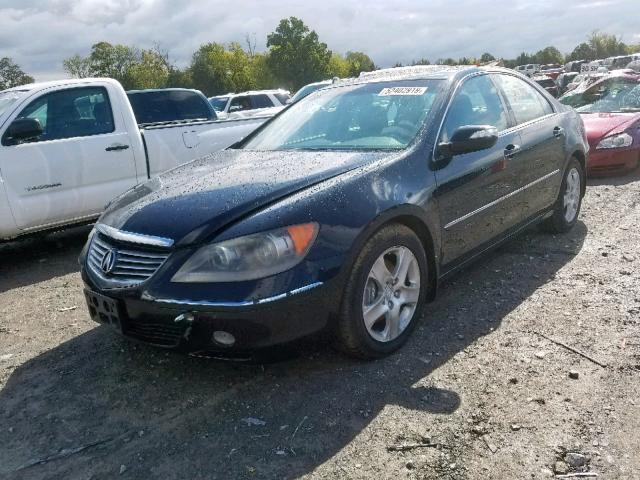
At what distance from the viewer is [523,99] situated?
4.95 metres

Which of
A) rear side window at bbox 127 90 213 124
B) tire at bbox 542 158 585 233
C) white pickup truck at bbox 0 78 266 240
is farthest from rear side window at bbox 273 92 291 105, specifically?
tire at bbox 542 158 585 233

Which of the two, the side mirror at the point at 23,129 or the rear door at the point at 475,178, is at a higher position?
the side mirror at the point at 23,129

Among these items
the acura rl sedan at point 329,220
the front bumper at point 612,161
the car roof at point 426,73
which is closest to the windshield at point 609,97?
the front bumper at point 612,161

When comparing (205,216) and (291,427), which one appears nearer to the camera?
(291,427)

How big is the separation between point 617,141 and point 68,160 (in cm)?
704

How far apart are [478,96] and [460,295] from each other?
4.79 ft

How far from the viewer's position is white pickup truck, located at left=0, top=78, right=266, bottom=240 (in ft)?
18.0

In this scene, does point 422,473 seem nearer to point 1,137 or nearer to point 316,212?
point 316,212

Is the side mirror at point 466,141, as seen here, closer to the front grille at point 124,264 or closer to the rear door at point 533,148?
the rear door at point 533,148

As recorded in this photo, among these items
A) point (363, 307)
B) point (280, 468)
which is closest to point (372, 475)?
point (280, 468)

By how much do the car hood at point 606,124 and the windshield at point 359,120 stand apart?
17.1 ft

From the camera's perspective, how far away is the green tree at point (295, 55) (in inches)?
2633

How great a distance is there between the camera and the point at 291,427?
279cm

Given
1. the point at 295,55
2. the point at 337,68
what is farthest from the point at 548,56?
the point at 295,55
